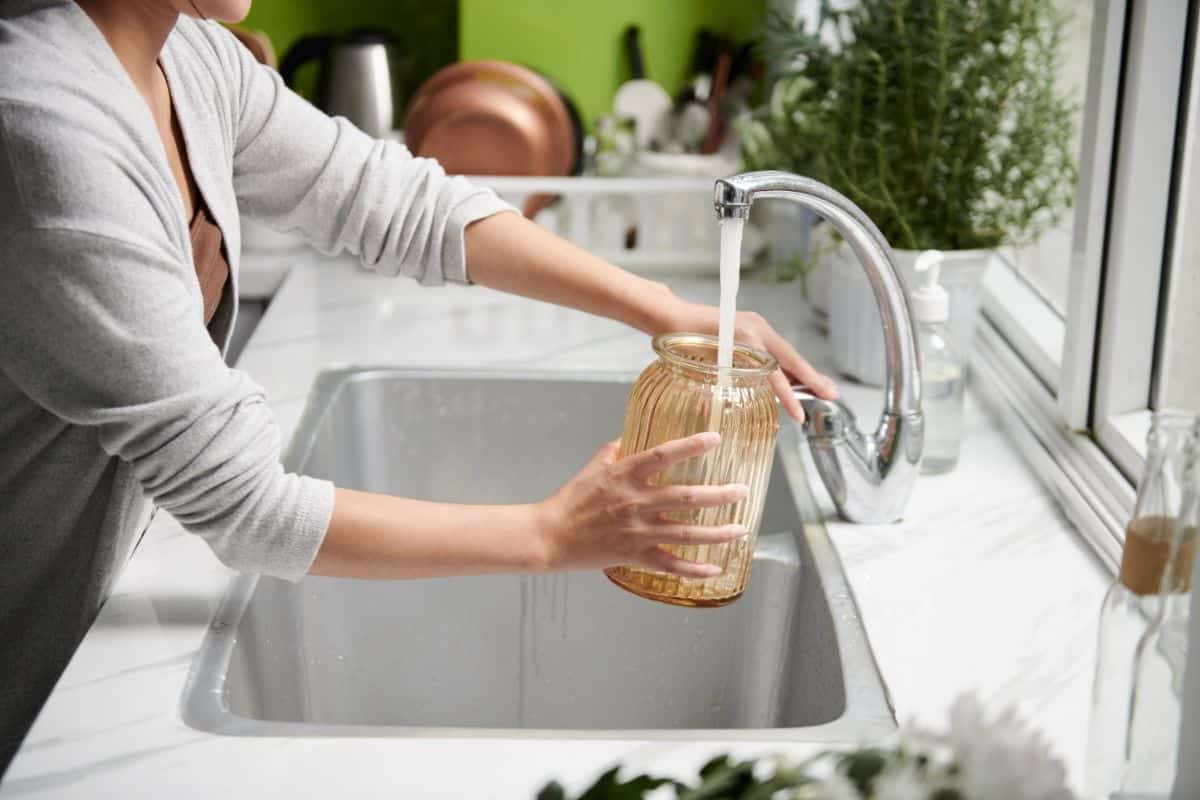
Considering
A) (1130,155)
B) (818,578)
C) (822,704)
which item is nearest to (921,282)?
(1130,155)

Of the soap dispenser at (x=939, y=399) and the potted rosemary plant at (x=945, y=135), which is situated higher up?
the potted rosemary plant at (x=945, y=135)

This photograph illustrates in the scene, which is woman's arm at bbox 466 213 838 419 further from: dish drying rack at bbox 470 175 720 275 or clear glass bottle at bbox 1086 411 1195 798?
dish drying rack at bbox 470 175 720 275

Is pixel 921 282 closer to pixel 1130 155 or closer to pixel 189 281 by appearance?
pixel 1130 155

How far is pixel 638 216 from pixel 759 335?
843 millimetres

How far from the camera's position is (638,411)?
97cm

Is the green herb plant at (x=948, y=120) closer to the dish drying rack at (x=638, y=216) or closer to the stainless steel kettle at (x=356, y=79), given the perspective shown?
the dish drying rack at (x=638, y=216)

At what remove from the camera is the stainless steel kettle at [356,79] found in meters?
2.13

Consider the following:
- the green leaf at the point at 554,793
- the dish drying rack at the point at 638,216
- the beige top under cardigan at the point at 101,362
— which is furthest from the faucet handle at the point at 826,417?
the dish drying rack at the point at 638,216

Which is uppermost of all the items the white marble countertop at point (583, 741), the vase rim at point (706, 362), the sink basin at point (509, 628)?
the vase rim at point (706, 362)

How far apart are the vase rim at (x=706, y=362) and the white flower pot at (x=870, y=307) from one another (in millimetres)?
370

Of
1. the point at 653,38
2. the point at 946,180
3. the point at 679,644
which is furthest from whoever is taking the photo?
the point at 653,38

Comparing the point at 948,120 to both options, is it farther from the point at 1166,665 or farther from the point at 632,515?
the point at 1166,665

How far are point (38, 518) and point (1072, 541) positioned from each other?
81cm

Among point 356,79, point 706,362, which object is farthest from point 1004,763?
point 356,79
